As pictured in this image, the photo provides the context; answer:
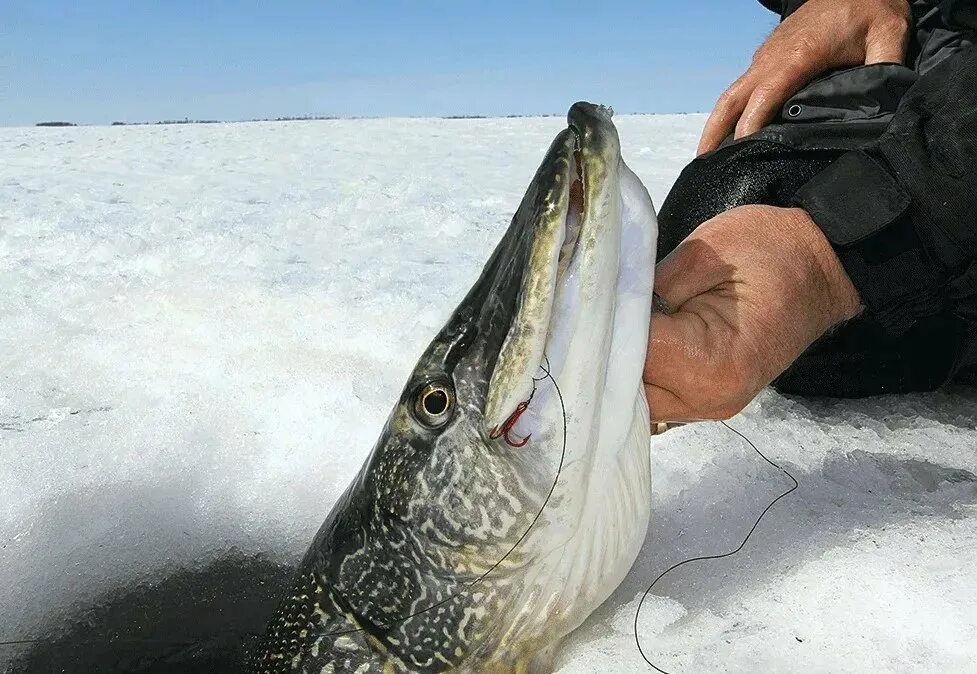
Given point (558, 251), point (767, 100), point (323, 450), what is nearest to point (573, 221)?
point (558, 251)

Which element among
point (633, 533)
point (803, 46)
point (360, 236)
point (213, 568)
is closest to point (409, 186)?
point (360, 236)

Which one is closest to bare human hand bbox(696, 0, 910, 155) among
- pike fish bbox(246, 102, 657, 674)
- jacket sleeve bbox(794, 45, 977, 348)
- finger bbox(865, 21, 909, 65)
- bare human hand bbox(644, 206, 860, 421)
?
finger bbox(865, 21, 909, 65)

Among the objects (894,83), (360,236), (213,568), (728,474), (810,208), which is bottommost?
(213,568)

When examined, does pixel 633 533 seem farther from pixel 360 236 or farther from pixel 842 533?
pixel 360 236

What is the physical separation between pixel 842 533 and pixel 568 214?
870 millimetres

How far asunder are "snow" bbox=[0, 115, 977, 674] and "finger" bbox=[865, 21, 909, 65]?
1.03 metres

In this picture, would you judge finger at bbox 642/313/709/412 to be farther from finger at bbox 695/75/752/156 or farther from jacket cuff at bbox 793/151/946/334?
finger at bbox 695/75/752/156

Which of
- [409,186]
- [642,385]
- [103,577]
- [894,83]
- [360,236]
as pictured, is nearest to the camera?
[642,385]

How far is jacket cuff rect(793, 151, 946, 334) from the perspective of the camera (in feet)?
5.00

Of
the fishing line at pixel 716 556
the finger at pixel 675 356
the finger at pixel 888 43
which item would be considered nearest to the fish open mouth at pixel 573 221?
the finger at pixel 675 356

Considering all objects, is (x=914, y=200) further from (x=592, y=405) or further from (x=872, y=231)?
(x=592, y=405)

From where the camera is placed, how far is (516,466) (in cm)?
126

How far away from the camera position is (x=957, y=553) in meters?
1.38

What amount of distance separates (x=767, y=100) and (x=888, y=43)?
37 centimetres
